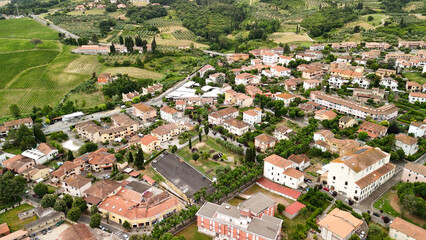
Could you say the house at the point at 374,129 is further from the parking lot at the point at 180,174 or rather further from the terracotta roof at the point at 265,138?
the parking lot at the point at 180,174

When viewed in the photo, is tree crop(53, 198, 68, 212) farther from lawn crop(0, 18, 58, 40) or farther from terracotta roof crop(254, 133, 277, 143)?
lawn crop(0, 18, 58, 40)

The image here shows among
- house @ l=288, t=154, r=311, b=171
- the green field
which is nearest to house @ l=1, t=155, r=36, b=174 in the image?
the green field

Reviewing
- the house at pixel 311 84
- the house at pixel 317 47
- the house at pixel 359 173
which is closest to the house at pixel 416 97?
the house at pixel 311 84

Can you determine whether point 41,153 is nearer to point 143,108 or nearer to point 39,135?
point 39,135

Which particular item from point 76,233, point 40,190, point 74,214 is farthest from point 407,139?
point 40,190

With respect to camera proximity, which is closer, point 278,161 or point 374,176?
point 374,176
